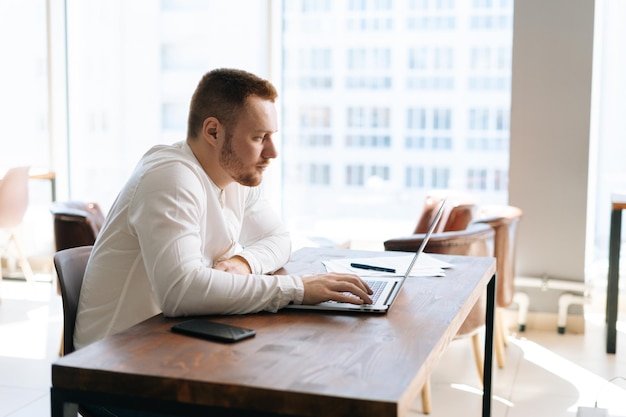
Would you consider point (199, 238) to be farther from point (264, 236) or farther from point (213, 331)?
point (264, 236)

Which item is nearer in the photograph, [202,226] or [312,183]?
[202,226]

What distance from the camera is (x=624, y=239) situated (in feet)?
16.7

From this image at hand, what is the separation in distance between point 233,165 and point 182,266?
41 cm

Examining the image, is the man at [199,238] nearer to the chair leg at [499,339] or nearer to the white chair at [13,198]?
the chair leg at [499,339]

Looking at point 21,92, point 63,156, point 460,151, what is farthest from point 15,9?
point 460,151

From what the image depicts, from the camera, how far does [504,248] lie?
4125 millimetres

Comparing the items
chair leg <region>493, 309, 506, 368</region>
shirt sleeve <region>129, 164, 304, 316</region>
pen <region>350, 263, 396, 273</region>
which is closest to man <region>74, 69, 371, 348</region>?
shirt sleeve <region>129, 164, 304, 316</region>

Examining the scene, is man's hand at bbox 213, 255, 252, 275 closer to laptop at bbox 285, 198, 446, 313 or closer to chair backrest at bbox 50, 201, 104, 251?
laptop at bbox 285, 198, 446, 313

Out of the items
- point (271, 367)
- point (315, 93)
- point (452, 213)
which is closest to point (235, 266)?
point (271, 367)

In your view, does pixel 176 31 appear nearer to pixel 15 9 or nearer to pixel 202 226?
pixel 15 9

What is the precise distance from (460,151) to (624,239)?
3.84 feet

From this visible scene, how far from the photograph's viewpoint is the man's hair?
211 centimetres

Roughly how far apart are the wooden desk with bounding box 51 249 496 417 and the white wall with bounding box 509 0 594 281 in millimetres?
3236

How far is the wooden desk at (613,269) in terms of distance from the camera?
14.1 ft
